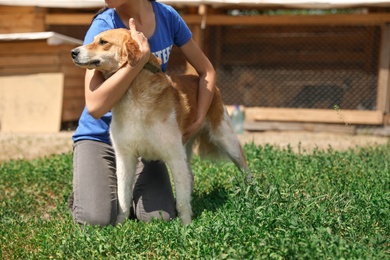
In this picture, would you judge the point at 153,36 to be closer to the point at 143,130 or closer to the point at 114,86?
the point at 114,86

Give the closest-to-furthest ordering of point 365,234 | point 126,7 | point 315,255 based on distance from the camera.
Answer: point 315,255 → point 365,234 → point 126,7

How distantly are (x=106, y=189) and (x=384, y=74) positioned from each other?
7.80 meters

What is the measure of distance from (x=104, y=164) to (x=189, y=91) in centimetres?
84

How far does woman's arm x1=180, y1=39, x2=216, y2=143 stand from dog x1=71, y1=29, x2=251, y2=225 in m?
0.18

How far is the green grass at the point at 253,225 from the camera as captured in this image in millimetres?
3277

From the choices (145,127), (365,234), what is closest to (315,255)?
(365,234)

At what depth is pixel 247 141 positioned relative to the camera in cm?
994

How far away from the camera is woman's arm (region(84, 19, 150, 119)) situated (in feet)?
13.5

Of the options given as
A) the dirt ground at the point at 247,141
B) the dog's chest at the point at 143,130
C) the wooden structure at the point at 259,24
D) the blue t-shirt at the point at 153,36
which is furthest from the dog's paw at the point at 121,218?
the wooden structure at the point at 259,24

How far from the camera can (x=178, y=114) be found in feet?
14.5

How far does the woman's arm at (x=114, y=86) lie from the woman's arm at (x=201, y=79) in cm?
70

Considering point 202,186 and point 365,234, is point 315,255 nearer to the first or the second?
point 365,234

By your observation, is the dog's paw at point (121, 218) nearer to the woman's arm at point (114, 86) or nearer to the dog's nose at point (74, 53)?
the woman's arm at point (114, 86)

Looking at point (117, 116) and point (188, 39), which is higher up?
point (188, 39)
